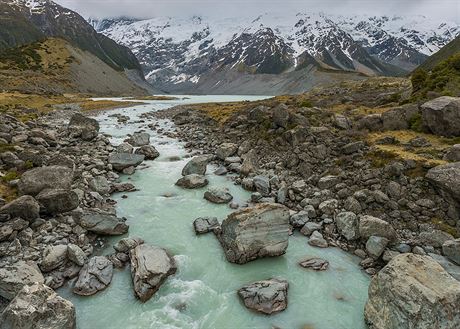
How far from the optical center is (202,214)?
963 inches

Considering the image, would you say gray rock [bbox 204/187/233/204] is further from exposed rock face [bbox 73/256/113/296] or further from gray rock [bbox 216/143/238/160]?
exposed rock face [bbox 73/256/113/296]

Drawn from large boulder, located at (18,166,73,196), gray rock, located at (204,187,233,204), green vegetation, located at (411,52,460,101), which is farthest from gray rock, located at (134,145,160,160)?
green vegetation, located at (411,52,460,101)

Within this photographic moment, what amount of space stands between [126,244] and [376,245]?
1396 cm

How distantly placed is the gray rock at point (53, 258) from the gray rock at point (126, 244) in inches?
A: 104

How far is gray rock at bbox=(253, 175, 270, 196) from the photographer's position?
2808 cm

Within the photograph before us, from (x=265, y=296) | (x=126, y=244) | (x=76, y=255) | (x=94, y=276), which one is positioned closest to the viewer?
(x=265, y=296)

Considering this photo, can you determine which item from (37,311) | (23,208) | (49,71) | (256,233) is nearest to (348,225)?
(256,233)

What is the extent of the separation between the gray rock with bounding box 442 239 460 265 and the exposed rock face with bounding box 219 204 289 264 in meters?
8.53

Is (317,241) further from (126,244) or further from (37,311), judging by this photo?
(37,311)

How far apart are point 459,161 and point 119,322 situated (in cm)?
2318

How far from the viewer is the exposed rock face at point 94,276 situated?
16078mm

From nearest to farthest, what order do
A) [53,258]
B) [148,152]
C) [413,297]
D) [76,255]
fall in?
[413,297], [53,258], [76,255], [148,152]

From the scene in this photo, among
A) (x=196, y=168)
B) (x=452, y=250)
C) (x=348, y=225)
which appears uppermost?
(x=196, y=168)

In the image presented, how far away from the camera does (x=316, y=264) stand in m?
18.9
